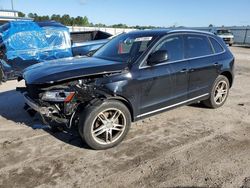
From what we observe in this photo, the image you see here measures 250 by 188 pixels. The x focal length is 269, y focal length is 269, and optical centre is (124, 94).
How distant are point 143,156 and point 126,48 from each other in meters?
2.10

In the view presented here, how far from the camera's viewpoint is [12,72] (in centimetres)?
880

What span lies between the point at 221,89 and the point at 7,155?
4.66 m

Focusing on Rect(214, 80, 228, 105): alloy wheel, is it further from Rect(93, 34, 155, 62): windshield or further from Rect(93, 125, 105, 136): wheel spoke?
Rect(93, 125, 105, 136): wheel spoke

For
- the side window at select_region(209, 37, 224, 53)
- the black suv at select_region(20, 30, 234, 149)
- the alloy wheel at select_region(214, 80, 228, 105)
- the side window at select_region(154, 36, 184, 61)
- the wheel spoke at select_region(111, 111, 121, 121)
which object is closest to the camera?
the black suv at select_region(20, 30, 234, 149)

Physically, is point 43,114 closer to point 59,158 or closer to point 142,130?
point 59,158

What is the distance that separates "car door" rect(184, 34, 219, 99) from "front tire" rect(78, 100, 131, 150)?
1.72 m

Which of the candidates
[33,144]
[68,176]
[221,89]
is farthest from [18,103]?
[221,89]

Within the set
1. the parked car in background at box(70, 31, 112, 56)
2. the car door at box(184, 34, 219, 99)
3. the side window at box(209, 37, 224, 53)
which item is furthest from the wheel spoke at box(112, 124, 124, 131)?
the parked car in background at box(70, 31, 112, 56)

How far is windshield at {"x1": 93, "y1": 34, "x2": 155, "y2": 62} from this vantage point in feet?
15.4

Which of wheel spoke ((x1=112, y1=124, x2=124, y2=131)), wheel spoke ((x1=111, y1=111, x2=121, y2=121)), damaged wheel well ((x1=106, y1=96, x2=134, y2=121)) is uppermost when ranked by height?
damaged wheel well ((x1=106, y1=96, x2=134, y2=121))

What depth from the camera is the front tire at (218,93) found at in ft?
19.6

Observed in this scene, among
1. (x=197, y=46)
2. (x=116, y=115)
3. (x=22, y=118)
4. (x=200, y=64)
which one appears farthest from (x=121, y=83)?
(x=22, y=118)

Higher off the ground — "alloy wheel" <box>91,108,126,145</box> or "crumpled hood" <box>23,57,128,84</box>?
"crumpled hood" <box>23,57,128,84</box>

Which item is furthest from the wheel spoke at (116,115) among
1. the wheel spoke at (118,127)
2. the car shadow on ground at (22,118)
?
the car shadow on ground at (22,118)
